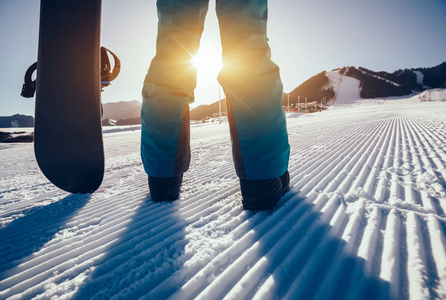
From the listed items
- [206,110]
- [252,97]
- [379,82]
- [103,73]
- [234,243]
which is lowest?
[234,243]

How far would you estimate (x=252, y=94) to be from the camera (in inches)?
28.4

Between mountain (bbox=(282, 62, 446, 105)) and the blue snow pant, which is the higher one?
mountain (bbox=(282, 62, 446, 105))

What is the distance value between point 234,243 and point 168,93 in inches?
23.6

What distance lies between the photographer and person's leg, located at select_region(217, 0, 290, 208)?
0.72m

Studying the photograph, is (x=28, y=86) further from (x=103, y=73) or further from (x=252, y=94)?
(x=252, y=94)

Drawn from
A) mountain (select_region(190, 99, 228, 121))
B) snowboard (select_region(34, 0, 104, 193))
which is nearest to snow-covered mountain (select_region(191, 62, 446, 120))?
mountain (select_region(190, 99, 228, 121))

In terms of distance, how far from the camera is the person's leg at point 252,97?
2.37 feet

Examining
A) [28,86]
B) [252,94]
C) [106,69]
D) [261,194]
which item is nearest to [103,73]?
[106,69]

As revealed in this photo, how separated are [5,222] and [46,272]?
0.48 m

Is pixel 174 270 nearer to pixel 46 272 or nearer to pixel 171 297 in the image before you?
pixel 171 297

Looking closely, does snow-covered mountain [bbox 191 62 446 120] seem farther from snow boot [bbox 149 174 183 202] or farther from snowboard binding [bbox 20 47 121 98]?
snow boot [bbox 149 174 183 202]

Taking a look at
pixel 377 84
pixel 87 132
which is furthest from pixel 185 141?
pixel 377 84

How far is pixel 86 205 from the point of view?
875 mm

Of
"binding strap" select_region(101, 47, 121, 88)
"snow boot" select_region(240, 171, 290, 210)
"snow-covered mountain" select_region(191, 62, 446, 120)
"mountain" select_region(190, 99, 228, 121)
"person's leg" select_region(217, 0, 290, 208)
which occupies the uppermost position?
"snow-covered mountain" select_region(191, 62, 446, 120)
